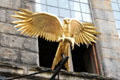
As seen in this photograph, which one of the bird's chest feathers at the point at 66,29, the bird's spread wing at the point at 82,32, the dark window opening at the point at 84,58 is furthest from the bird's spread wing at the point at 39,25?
the dark window opening at the point at 84,58

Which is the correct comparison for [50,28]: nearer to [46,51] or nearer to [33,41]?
[33,41]

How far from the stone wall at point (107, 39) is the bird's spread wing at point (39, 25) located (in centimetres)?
262

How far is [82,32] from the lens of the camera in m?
16.9

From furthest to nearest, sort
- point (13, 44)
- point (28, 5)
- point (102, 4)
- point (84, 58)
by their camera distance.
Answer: point (102, 4) < point (84, 58) < point (28, 5) < point (13, 44)

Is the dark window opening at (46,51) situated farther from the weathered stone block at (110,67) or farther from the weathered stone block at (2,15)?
the weathered stone block at (110,67)

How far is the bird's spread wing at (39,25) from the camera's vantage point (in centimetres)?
1597

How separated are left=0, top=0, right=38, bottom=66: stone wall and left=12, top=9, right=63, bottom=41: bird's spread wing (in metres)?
0.62

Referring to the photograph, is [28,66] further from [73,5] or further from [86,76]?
[73,5]

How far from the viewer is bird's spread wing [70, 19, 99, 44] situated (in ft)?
54.3

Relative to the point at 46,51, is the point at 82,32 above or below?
above

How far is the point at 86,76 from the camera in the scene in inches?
634

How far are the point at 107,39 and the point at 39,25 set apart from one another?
143 inches

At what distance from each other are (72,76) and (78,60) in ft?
17.8

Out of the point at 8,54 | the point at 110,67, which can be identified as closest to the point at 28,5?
the point at 8,54
